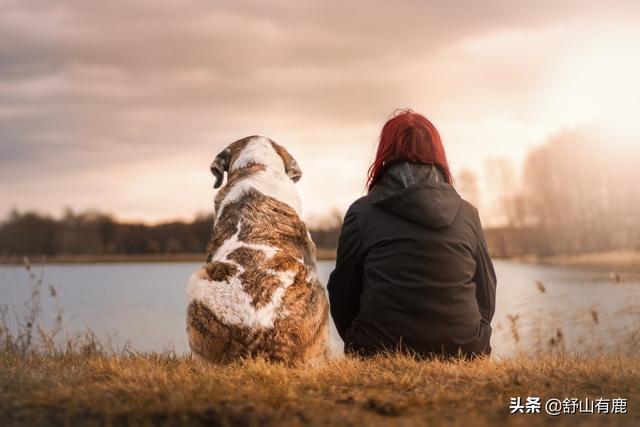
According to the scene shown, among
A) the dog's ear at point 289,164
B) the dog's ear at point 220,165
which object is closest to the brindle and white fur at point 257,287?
the dog's ear at point 289,164

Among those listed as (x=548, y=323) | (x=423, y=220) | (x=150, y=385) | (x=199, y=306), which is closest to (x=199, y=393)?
(x=150, y=385)

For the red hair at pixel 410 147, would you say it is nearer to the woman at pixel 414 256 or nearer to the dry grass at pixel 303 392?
the woman at pixel 414 256

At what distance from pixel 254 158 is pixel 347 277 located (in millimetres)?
1602

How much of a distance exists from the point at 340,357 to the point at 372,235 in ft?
3.72

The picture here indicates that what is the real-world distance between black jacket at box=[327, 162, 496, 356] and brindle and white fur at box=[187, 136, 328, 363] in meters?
0.44

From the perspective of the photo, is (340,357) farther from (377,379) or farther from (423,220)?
(423,220)

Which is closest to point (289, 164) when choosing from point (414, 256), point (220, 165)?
point (220, 165)

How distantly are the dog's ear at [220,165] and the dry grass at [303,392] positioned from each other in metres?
2.11

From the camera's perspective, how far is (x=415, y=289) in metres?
5.56

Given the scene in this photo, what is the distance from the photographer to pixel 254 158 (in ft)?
22.0

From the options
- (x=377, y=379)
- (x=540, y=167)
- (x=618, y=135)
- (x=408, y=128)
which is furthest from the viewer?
(x=540, y=167)

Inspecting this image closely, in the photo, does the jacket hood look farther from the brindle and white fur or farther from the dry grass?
the dry grass

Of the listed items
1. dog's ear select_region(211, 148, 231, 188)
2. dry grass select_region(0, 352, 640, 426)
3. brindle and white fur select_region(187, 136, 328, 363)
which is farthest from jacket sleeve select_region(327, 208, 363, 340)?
dog's ear select_region(211, 148, 231, 188)

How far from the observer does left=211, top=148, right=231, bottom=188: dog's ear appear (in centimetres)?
702
